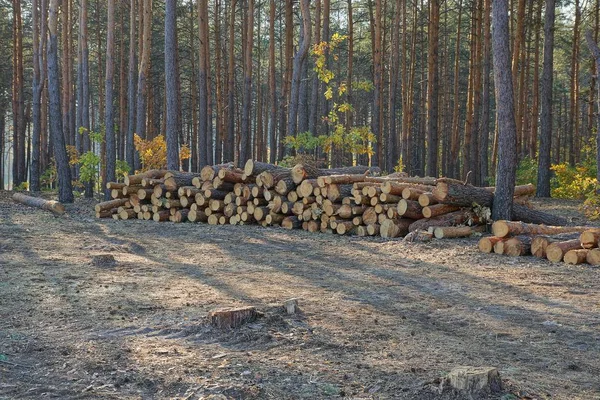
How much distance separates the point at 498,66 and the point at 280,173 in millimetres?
4785

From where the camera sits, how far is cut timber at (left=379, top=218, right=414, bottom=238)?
1098cm

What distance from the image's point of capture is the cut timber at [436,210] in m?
10.9

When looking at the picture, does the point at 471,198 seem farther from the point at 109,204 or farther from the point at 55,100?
the point at 55,100

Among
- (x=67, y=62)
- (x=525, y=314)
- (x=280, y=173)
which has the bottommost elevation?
(x=525, y=314)

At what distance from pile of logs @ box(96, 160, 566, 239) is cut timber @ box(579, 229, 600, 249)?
97.1 inches

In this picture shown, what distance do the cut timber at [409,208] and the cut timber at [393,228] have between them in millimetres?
157

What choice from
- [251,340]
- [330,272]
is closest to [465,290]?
[330,272]

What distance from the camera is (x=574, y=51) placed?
1022 inches

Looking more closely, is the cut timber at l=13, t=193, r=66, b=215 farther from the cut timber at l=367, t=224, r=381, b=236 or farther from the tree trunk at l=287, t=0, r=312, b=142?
the cut timber at l=367, t=224, r=381, b=236

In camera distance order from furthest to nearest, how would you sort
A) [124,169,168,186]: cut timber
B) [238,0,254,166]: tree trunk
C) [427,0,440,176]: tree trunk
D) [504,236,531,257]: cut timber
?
[238,0,254,166]: tree trunk, [427,0,440,176]: tree trunk, [124,169,168,186]: cut timber, [504,236,531,257]: cut timber

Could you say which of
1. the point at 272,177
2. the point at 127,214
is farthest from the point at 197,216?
the point at 272,177

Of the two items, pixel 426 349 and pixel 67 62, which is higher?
pixel 67 62

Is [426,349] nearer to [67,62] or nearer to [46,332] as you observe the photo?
[46,332]

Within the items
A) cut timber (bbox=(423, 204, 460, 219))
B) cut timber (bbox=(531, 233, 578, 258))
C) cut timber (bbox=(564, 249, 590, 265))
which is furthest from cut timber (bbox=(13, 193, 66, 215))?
cut timber (bbox=(564, 249, 590, 265))
